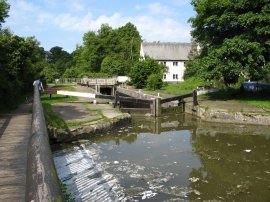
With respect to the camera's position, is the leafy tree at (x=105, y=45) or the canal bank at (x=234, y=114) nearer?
the canal bank at (x=234, y=114)

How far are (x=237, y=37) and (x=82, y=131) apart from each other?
13.2 m

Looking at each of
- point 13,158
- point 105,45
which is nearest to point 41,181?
point 13,158

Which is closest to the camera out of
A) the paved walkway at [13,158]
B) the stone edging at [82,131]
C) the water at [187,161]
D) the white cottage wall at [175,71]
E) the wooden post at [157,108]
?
the paved walkway at [13,158]

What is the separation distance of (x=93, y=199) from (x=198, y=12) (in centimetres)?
2051

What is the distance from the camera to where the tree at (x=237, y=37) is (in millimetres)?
21891

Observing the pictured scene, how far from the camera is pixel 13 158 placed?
7.42 metres

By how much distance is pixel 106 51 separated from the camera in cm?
7675

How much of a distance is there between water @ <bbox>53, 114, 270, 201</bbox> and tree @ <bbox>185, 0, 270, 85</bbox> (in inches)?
190

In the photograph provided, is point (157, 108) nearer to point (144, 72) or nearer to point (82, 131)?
point (82, 131)

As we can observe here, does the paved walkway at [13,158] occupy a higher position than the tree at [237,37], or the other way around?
the tree at [237,37]

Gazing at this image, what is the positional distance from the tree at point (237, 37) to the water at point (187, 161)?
4.82m

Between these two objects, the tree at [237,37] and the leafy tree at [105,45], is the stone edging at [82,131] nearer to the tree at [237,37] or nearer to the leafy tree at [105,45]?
the tree at [237,37]

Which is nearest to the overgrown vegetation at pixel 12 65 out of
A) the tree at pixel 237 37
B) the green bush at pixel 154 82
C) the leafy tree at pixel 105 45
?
the tree at pixel 237 37

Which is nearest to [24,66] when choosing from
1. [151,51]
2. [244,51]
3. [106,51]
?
[244,51]
